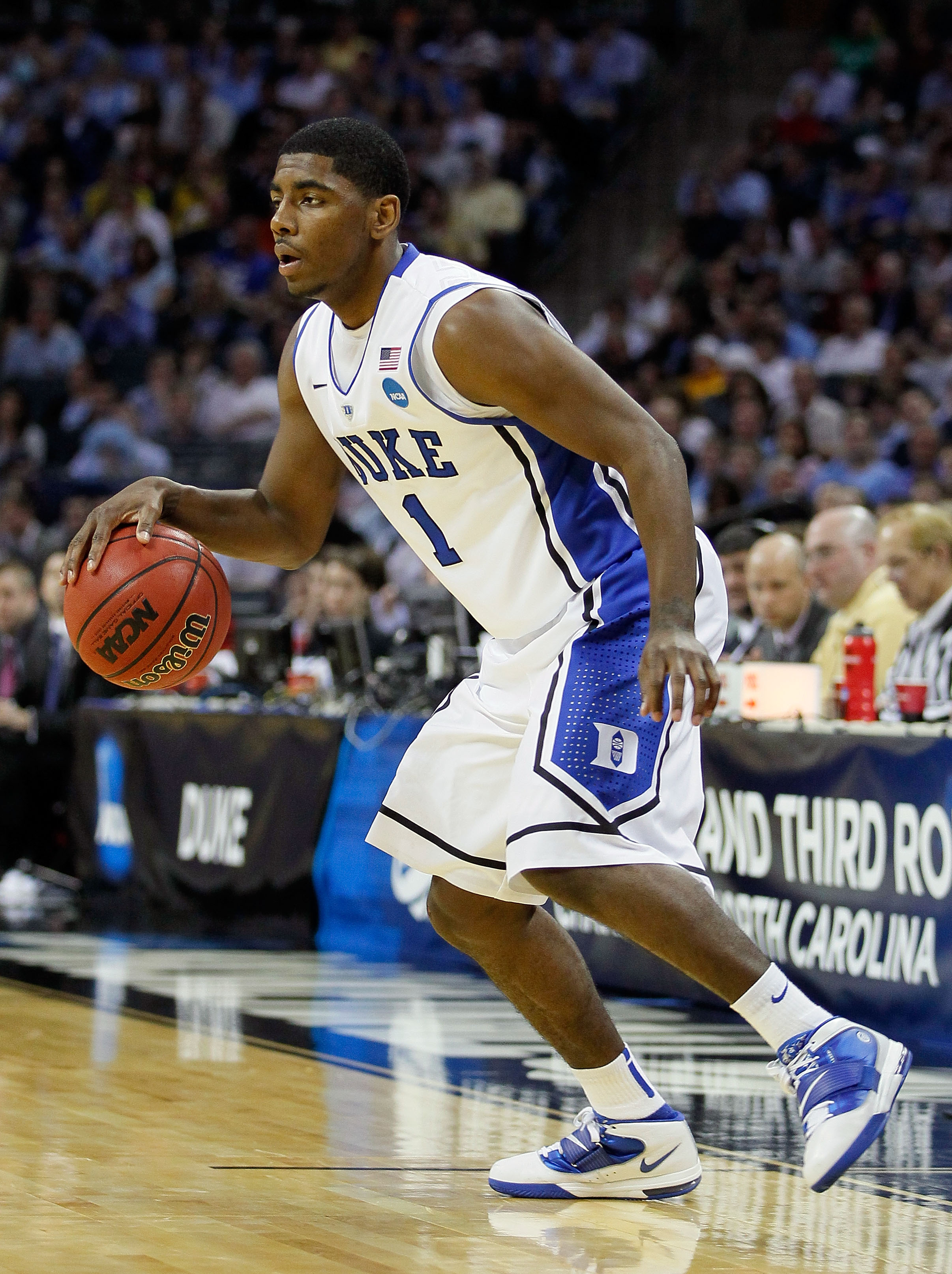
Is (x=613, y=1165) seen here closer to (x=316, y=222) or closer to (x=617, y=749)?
(x=617, y=749)

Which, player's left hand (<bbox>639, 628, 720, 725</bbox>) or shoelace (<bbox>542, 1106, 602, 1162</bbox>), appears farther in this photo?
shoelace (<bbox>542, 1106, 602, 1162</bbox>)

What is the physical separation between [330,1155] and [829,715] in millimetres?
3105

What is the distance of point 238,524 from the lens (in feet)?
12.3

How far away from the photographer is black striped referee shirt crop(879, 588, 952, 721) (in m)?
6.41

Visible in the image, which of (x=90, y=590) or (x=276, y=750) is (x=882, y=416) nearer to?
(x=276, y=750)

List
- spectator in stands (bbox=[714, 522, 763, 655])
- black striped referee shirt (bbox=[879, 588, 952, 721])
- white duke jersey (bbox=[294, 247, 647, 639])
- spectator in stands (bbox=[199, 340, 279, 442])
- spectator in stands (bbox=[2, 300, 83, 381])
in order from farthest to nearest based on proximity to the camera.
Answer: spectator in stands (bbox=[2, 300, 83, 381]) < spectator in stands (bbox=[199, 340, 279, 442]) < spectator in stands (bbox=[714, 522, 763, 655]) < black striped referee shirt (bbox=[879, 588, 952, 721]) < white duke jersey (bbox=[294, 247, 647, 639])

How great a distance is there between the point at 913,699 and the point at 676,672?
305cm

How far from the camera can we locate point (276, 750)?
827 cm

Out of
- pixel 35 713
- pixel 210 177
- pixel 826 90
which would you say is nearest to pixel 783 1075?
pixel 35 713

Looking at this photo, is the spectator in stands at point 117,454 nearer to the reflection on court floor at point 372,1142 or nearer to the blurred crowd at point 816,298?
the blurred crowd at point 816,298

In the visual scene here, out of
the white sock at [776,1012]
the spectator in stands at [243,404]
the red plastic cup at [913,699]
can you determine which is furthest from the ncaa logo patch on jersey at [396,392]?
the spectator in stands at [243,404]

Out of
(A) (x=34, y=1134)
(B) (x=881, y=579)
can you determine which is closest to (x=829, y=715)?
(B) (x=881, y=579)

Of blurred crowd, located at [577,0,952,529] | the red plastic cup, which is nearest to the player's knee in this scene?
the red plastic cup

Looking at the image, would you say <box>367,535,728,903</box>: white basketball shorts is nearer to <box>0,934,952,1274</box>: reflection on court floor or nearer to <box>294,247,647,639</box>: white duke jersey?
<box>294,247,647,639</box>: white duke jersey
